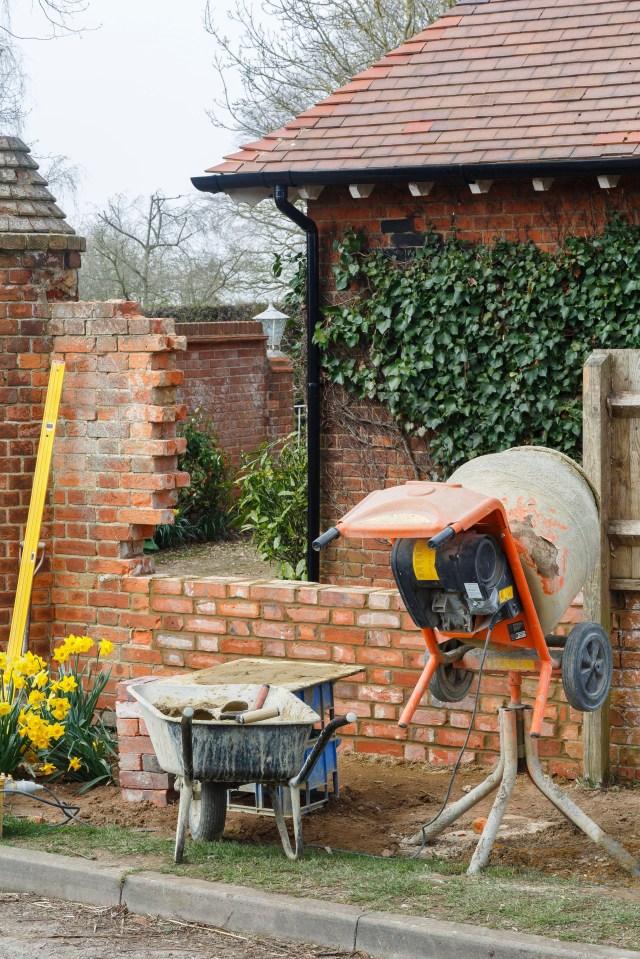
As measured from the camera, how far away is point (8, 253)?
7082 millimetres

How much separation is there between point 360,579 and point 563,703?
4.21 meters

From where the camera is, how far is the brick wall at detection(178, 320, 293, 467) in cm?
1526

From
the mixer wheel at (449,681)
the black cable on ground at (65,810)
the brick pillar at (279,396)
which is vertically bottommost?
the black cable on ground at (65,810)

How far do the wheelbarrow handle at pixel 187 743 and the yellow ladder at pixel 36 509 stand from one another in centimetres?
247

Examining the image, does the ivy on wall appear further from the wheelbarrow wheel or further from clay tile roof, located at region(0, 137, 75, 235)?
the wheelbarrow wheel

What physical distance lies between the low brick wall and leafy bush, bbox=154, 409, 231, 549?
7304mm

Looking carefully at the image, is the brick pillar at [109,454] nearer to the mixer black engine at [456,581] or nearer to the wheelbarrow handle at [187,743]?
the wheelbarrow handle at [187,743]

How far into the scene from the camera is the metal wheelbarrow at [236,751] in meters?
4.74

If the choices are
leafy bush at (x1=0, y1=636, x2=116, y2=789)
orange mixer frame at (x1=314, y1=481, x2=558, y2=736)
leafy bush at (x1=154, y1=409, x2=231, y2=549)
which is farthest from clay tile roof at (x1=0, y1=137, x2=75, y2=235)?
leafy bush at (x1=154, y1=409, x2=231, y2=549)

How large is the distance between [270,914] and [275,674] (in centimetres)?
143

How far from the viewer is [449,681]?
16.9 feet

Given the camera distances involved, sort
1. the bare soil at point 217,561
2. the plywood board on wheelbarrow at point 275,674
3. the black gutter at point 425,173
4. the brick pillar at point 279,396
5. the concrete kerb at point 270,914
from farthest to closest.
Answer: the brick pillar at point 279,396
the bare soil at point 217,561
the black gutter at point 425,173
the plywood board on wheelbarrow at point 275,674
the concrete kerb at point 270,914

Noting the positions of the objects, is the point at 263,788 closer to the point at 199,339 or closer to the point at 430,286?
the point at 430,286

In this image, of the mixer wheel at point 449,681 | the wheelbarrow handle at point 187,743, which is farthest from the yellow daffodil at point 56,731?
the mixer wheel at point 449,681
